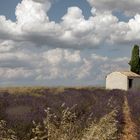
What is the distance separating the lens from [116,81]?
66188mm

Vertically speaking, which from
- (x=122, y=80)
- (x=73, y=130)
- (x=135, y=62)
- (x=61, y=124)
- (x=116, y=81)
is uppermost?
(x=135, y=62)

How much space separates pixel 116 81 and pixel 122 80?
1627mm

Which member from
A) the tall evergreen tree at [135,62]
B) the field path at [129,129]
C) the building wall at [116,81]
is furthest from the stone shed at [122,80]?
the field path at [129,129]

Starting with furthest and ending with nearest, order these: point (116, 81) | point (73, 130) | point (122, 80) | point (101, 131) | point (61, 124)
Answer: point (116, 81), point (122, 80), point (73, 130), point (61, 124), point (101, 131)

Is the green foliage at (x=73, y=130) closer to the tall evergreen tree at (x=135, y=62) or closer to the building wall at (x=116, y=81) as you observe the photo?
the building wall at (x=116, y=81)

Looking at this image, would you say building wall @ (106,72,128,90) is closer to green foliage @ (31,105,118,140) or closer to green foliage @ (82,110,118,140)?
green foliage @ (31,105,118,140)

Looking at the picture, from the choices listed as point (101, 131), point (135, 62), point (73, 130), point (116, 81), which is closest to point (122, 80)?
point (116, 81)

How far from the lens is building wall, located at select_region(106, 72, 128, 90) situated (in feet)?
211

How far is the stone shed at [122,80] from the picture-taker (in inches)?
2539

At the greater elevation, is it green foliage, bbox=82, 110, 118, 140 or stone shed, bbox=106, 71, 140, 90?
stone shed, bbox=106, 71, 140, 90

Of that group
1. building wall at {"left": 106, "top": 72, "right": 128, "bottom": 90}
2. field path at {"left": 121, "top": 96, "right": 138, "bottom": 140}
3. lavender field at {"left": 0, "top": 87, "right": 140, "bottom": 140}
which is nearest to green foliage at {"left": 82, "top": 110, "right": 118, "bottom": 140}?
lavender field at {"left": 0, "top": 87, "right": 140, "bottom": 140}

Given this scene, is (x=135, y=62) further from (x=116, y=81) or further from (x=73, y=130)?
(x=73, y=130)

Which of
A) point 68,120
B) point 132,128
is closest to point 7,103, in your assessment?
point 132,128

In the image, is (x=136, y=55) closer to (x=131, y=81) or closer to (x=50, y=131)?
(x=131, y=81)
